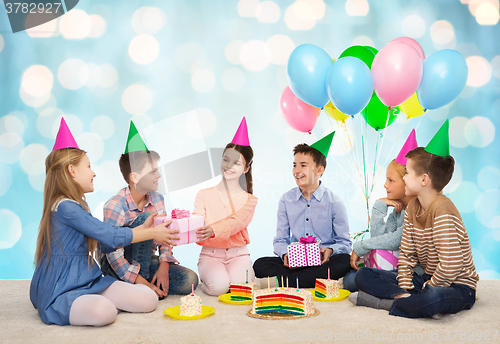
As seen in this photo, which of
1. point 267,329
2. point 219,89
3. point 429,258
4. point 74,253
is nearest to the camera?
point 267,329

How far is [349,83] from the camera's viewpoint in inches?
71.9

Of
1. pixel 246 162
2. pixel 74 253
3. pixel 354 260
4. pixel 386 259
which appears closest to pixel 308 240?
pixel 354 260

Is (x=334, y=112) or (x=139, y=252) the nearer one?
(x=139, y=252)

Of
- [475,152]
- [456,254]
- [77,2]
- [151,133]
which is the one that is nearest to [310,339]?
[456,254]

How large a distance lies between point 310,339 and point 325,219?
96cm

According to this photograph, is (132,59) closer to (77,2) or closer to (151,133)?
(77,2)

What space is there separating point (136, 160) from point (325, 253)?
0.96 metres

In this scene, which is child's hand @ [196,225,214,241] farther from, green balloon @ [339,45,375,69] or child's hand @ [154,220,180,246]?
green balloon @ [339,45,375,69]

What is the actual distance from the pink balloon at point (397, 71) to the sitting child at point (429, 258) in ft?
0.97

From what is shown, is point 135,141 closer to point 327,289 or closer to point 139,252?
point 139,252

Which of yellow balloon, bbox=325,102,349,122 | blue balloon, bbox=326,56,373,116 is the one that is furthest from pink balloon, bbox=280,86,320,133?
blue balloon, bbox=326,56,373,116

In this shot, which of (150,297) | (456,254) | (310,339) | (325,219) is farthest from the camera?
(325,219)

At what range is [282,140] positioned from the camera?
2.90 meters

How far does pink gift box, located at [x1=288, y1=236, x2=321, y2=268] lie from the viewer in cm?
197
